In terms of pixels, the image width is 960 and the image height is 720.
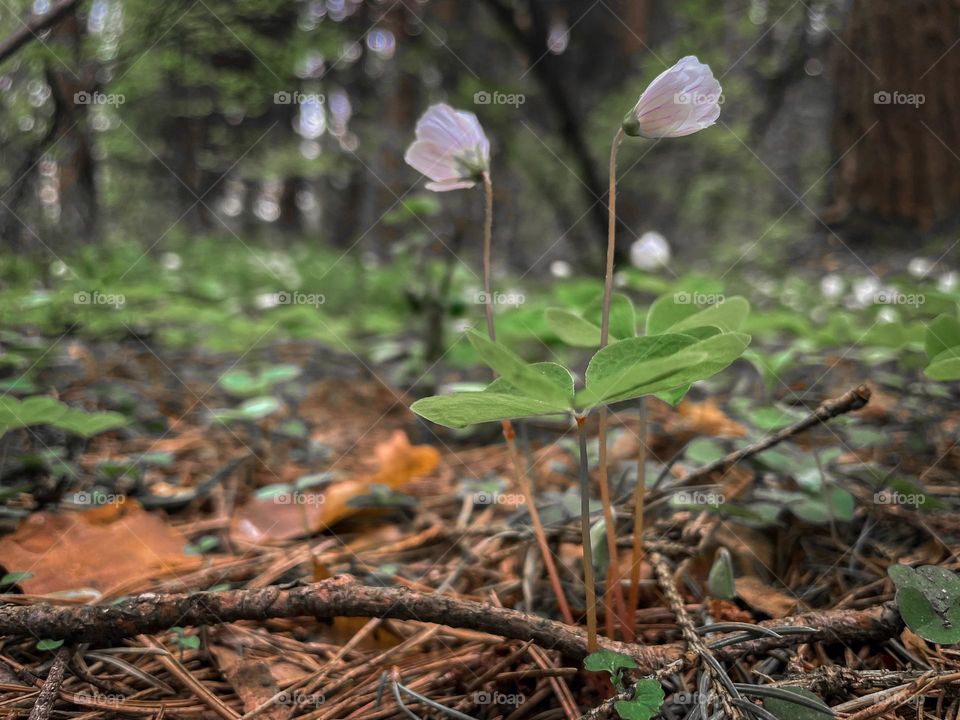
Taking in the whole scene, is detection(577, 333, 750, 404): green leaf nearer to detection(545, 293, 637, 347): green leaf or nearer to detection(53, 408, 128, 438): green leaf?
detection(545, 293, 637, 347): green leaf

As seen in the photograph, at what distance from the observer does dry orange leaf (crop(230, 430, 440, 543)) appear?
4.72 ft

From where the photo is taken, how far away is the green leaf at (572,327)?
3.11 feet

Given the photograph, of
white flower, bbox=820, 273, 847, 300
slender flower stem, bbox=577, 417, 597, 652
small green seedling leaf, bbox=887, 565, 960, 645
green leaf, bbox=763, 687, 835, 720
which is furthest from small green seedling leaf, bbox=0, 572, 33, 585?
white flower, bbox=820, 273, 847, 300

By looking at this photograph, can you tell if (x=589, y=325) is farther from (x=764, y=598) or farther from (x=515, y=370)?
(x=764, y=598)

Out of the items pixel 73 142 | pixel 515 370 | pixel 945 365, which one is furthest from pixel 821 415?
pixel 73 142

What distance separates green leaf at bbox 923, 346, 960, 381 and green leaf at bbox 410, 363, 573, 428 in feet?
1.72

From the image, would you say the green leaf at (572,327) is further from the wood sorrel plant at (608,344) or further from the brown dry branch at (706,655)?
the brown dry branch at (706,655)

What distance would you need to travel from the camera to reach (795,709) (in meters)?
0.73

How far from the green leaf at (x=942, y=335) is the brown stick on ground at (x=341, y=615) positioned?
15.4 inches

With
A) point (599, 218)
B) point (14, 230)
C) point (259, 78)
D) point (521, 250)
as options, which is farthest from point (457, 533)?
point (521, 250)

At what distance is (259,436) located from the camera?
6.86 feet

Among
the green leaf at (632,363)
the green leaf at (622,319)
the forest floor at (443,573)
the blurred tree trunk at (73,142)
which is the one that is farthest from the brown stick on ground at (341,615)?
the blurred tree trunk at (73,142)

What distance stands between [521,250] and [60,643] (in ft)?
24.8

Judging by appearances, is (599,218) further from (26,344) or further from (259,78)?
(26,344)
